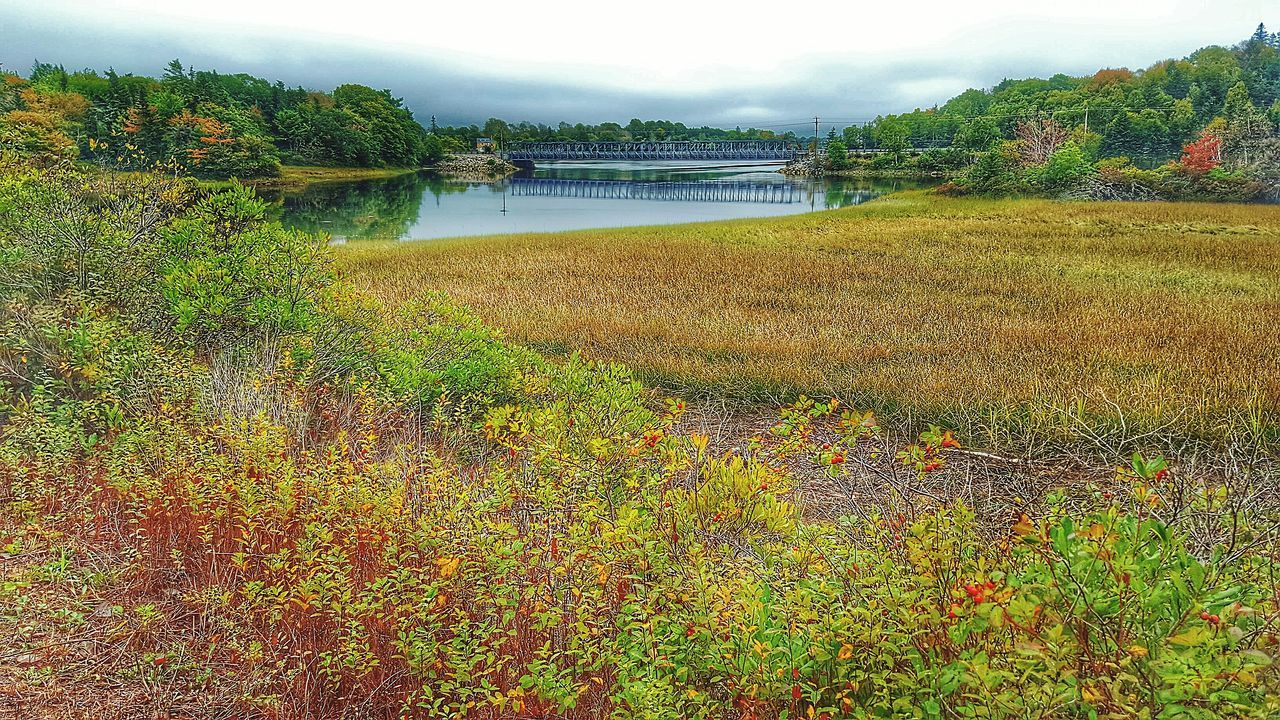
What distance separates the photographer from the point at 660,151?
4395 inches

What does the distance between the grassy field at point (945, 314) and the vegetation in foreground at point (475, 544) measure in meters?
0.93

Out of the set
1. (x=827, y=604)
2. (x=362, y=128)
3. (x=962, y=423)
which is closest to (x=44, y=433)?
(x=827, y=604)

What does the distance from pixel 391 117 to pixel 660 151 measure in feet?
134

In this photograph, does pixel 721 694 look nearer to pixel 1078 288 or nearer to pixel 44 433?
pixel 44 433

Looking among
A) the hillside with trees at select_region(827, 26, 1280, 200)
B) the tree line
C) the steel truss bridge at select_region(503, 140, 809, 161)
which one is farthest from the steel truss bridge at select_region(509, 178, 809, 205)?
the steel truss bridge at select_region(503, 140, 809, 161)

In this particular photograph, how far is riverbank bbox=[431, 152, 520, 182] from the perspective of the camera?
3740 inches

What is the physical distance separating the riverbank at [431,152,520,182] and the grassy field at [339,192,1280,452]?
A: 77.6 meters

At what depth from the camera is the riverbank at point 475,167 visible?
95.0 m

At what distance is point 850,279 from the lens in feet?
46.1

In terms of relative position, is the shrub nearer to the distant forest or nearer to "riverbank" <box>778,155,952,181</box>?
the distant forest

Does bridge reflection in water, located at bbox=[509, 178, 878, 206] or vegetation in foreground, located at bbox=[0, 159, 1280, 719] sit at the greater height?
bridge reflection in water, located at bbox=[509, 178, 878, 206]

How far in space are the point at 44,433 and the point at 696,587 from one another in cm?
454

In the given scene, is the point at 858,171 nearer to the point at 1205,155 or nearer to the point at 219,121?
the point at 1205,155

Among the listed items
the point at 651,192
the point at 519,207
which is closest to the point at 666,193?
the point at 651,192
